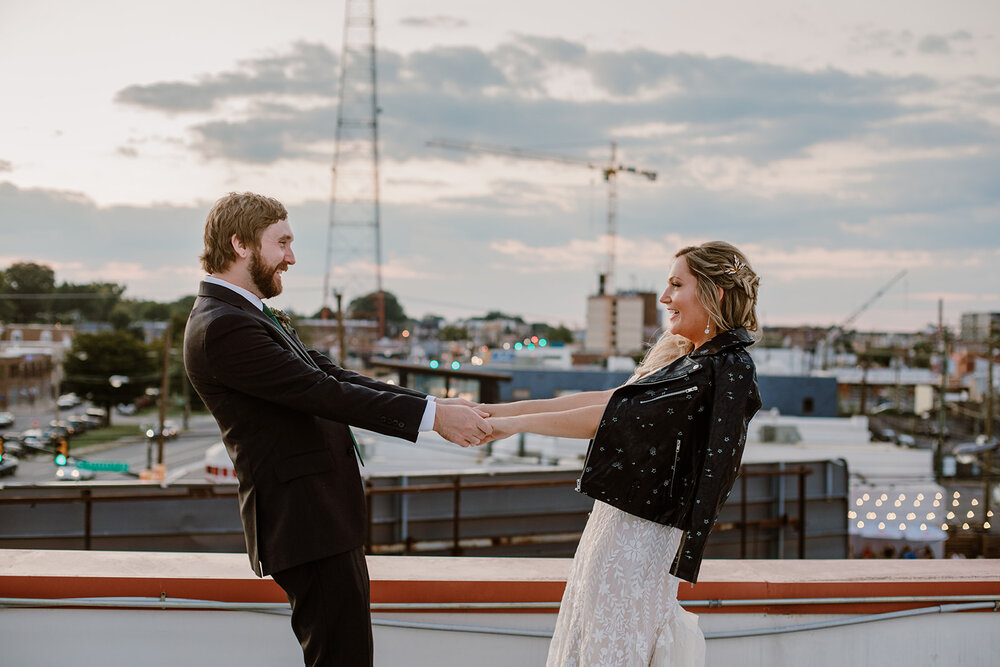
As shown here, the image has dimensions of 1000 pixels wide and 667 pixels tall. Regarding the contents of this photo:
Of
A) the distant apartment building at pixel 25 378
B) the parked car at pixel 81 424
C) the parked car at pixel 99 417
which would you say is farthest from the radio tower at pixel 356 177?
the distant apartment building at pixel 25 378

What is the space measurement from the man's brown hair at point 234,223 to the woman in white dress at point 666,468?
1.01m

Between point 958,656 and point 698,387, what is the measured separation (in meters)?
1.99

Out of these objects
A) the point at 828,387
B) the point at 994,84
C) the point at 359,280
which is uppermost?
the point at 994,84

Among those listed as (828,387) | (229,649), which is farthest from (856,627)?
(828,387)

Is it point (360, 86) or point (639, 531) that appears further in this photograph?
→ point (360, 86)

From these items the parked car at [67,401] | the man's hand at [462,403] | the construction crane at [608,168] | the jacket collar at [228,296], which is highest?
the construction crane at [608,168]

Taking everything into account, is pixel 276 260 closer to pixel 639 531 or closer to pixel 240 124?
pixel 639 531

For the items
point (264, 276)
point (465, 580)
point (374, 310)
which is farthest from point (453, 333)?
point (264, 276)

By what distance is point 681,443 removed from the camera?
2070 mm

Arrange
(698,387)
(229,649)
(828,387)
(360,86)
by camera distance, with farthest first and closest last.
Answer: (360,86) < (828,387) < (229,649) < (698,387)

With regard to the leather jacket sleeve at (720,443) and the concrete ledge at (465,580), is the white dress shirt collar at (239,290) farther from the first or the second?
the leather jacket sleeve at (720,443)

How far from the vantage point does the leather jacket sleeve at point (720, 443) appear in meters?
2.03

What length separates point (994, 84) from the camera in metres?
41.5

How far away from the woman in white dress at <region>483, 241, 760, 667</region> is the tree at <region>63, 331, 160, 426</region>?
5069 centimetres
